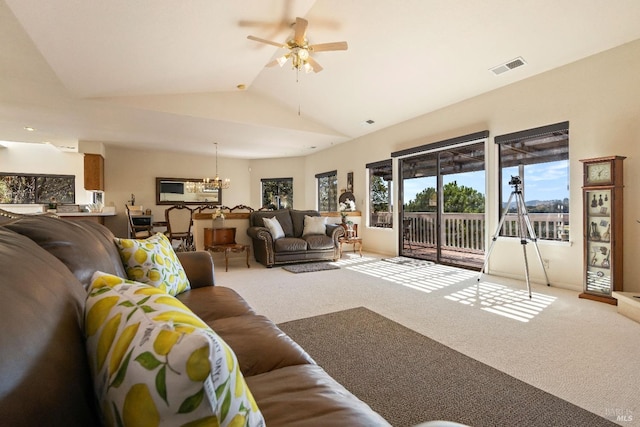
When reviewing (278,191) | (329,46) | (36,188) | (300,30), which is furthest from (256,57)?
(36,188)

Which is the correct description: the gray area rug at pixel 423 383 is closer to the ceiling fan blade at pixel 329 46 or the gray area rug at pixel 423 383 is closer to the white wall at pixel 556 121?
the white wall at pixel 556 121

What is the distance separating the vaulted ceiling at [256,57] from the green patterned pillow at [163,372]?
10.7 ft

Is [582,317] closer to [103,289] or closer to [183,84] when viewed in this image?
[103,289]

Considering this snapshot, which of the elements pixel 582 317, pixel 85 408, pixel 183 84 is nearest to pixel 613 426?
pixel 582 317

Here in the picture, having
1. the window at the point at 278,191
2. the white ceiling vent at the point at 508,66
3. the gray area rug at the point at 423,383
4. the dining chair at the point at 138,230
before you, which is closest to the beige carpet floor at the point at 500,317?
the gray area rug at the point at 423,383

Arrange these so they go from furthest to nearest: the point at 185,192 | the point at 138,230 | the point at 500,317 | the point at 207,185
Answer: the point at 185,192 → the point at 207,185 → the point at 138,230 → the point at 500,317

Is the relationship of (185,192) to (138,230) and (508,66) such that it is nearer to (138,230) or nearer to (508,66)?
(138,230)

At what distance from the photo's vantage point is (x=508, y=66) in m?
3.84

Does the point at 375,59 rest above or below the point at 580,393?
above

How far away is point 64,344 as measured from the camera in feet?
1.91

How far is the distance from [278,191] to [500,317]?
7.91 m

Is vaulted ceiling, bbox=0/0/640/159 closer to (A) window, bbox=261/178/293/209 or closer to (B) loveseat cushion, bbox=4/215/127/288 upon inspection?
(B) loveseat cushion, bbox=4/215/127/288

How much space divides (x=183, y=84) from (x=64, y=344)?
16.4ft

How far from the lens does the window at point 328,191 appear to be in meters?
8.14
